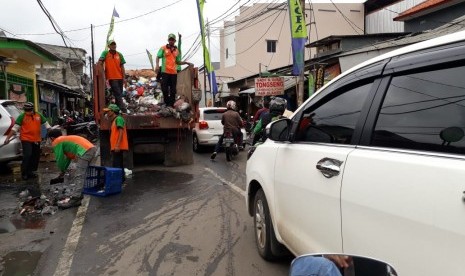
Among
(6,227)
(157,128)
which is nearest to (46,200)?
(6,227)

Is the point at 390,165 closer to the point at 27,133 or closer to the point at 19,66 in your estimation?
the point at 27,133

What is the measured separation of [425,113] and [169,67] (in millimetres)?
9126

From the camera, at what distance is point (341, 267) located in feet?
5.08

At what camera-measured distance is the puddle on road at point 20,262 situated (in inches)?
172

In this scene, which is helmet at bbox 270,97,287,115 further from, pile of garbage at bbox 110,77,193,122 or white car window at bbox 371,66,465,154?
white car window at bbox 371,66,465,154

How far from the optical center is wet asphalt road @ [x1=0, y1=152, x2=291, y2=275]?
4.36m

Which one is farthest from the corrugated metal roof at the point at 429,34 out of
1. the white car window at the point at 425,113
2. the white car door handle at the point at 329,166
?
the white car window at the point at 425,113

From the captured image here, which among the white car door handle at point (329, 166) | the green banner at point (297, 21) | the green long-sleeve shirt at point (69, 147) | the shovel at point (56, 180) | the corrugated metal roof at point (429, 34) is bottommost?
the shovel at point (56, 180)

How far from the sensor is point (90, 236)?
542cm

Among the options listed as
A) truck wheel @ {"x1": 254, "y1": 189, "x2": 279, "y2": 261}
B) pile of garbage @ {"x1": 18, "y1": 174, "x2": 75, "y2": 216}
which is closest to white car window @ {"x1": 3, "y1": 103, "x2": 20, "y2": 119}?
pile of garbage @ {"x1": 18, "y1": 174, "x2": 75, "y2": 216}

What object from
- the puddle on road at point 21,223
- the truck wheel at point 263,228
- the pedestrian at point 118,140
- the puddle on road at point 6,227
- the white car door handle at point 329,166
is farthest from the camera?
the pedestrian at point 118,140

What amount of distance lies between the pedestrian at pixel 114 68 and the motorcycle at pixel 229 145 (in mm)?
2980

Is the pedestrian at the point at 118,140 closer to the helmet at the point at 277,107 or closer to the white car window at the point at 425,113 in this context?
the helmet at the point at 277,107

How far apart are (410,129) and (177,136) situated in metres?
8.73
